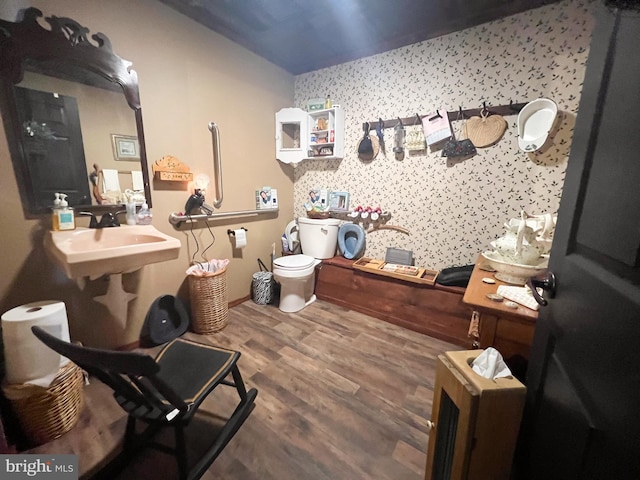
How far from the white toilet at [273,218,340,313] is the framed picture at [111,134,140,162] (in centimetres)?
133

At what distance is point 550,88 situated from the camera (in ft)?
5.66

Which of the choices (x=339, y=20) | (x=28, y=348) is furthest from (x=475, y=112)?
(x=28, y=348)

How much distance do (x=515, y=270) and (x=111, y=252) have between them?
1.97 metres

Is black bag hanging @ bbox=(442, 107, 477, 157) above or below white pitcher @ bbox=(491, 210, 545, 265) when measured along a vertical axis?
above

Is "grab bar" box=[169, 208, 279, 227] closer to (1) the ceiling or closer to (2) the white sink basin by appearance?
(2) the white sink basin

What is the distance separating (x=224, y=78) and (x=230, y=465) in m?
2.63

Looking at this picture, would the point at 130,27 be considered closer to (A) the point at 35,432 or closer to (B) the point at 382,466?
(A) the point at 35,432

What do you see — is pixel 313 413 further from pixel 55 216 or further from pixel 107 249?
pixel 55 216

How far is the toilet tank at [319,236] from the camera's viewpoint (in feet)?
8.43

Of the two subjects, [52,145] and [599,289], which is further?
[52,145]

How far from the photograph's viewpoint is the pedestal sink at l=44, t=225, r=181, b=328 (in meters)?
1.16

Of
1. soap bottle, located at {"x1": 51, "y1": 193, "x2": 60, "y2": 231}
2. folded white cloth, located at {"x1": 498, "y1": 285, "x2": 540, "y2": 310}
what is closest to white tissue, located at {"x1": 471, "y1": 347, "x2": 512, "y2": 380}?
folded white cloth, located at {"x1": 498, "y1": 285, "x2": 540, "y2": 310}

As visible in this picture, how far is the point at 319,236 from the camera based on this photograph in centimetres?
259

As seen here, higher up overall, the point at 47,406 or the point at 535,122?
the point at 535,122
